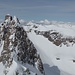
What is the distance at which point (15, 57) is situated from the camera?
247 ft

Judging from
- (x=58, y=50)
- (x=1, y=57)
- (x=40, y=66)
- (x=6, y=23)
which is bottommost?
(x=58, y=50)

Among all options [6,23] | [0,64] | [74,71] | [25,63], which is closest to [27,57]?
[25,63]

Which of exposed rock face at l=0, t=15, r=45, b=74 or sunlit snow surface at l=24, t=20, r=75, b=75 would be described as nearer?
exposed rock face at l=0, t=15, r=45, b=74

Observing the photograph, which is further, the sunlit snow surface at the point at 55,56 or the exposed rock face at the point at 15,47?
the sunlit snow surface at the point at 55,56

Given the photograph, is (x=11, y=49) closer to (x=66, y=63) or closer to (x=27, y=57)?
(x=27, y=57)

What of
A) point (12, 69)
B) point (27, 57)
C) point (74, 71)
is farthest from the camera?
point (74, 71)

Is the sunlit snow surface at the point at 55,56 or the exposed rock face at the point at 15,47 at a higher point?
the exposed rock face at the point at 15,47

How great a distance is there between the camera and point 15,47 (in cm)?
7906

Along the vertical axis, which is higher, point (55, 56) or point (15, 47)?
point (15, 47)

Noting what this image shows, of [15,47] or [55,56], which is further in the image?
[55,56]

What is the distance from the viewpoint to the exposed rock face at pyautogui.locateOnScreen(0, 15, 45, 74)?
76.4 metres

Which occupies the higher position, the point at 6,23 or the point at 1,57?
the point at 6,23

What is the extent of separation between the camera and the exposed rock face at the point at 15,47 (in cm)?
7641

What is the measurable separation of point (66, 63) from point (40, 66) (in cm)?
4336
